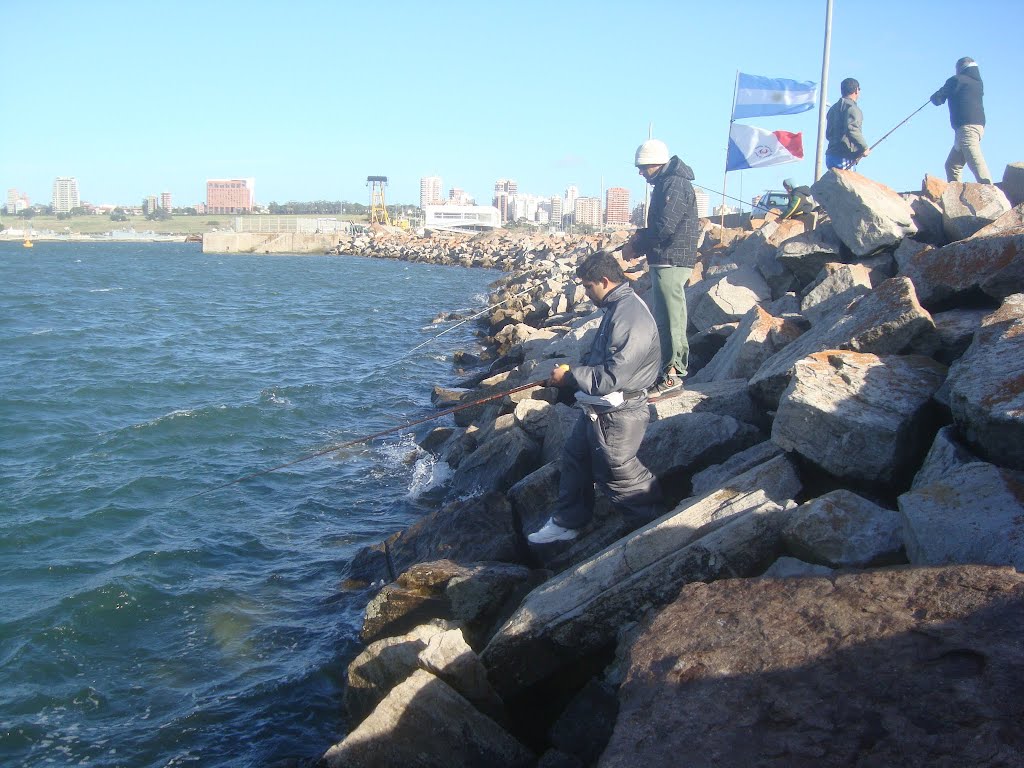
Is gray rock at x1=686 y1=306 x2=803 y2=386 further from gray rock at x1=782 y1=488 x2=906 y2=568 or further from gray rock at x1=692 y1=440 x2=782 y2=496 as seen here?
gray rock at x1=782 y1=488 x2=906 y2=568

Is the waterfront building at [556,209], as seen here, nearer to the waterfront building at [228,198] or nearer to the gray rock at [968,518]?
the waterfront building at [228,198]

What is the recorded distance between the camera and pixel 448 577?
551 centimetres

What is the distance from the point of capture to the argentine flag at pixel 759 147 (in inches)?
538

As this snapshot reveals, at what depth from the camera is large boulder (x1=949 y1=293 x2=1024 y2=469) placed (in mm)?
3820

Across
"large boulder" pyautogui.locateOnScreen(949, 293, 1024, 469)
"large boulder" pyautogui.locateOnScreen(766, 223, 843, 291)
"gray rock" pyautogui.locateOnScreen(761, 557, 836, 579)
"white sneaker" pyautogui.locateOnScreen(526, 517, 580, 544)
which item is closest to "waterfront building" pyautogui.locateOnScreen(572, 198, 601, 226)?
"large boulder" pyautogui.locateOnScreen(766, 223, 843, 291)

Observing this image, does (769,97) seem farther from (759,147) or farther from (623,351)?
(623,351)

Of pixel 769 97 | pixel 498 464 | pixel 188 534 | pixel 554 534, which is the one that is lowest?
pixel 188 534

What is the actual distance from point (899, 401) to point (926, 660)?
242cm

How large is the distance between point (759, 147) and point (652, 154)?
24.6ft

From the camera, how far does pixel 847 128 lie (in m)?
11.0

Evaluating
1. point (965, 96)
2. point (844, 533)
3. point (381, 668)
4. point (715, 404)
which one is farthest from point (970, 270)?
point (965, 96)

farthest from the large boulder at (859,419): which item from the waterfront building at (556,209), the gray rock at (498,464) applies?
the waterfront building at (556,209)

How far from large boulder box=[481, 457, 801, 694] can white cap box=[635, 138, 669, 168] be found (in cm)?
377

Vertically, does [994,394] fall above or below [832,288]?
below
